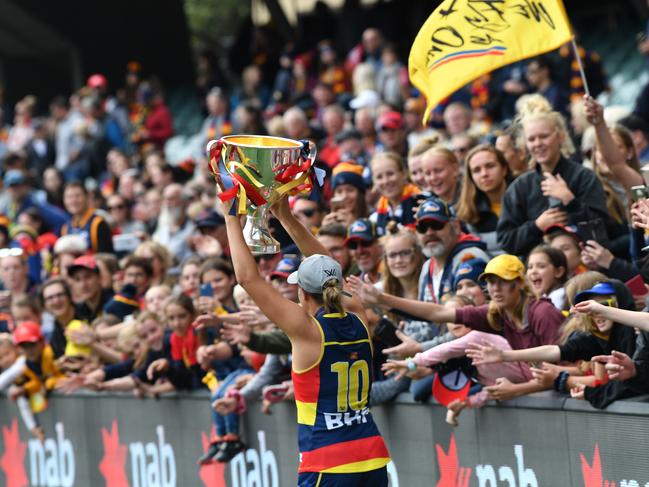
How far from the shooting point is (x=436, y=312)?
8.52 m

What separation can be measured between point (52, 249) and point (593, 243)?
859 centimetres

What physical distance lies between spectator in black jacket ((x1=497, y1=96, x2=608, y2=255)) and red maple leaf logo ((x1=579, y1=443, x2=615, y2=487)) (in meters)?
1.90

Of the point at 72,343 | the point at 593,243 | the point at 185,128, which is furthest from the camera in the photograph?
the point at 185,128

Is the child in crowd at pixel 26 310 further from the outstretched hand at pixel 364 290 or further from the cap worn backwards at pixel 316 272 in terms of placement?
the cap worn backwards at pixel 316 272

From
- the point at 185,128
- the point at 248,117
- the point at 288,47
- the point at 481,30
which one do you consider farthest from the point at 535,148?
the point at 185,128

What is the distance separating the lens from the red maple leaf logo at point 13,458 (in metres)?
13.7

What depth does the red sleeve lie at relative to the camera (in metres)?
8.52

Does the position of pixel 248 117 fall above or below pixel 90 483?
above

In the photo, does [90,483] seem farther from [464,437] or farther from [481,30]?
[481,30]

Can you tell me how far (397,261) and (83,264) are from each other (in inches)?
173

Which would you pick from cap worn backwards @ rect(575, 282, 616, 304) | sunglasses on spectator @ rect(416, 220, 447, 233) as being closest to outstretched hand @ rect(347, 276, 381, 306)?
sunglasses on spectator @ rect(416, 220, 447, 233)

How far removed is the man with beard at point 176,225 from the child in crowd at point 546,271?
5.96m

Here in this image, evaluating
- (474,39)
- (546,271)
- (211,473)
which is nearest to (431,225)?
(546,271)

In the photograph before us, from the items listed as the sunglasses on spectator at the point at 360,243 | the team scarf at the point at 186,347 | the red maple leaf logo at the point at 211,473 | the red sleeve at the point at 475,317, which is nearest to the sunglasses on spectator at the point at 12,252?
the team scarf at the point at 186,347
